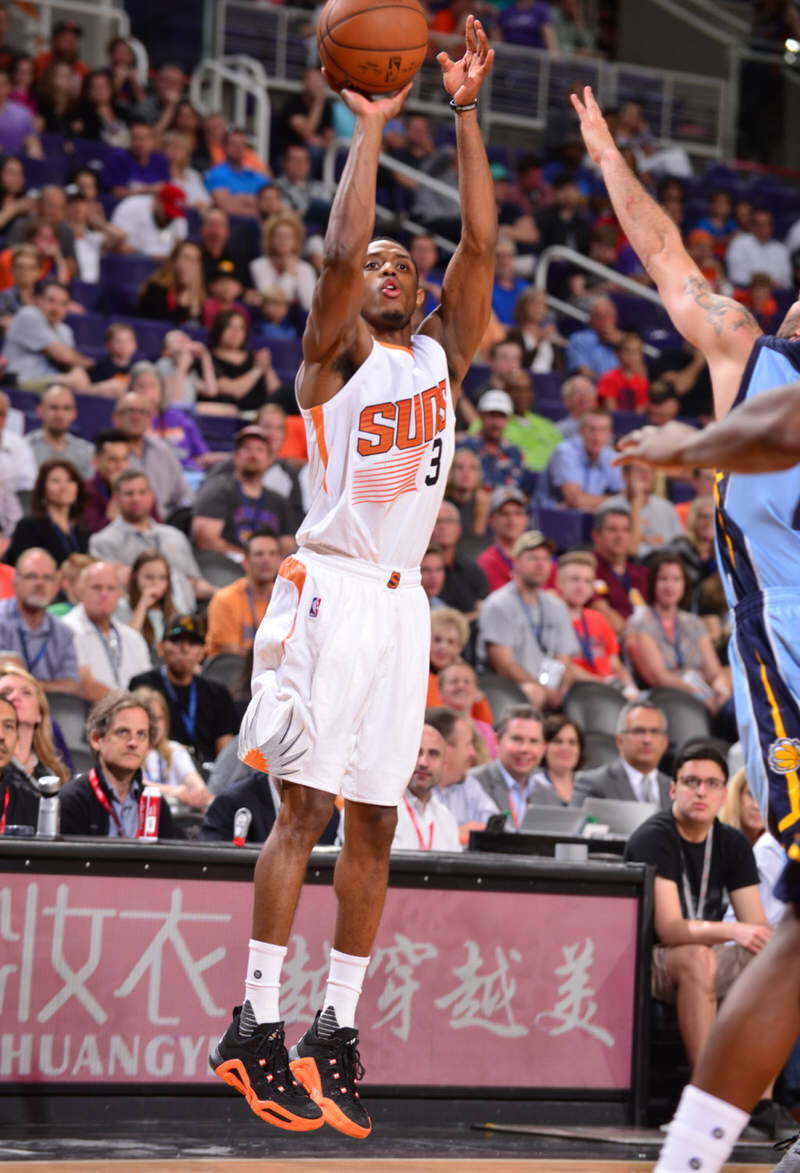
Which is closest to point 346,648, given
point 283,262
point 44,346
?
point 44,346

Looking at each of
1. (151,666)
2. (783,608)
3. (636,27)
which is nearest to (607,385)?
(151,666)

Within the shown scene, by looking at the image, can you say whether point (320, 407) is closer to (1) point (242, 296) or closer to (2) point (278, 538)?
(2) point (278, 538)

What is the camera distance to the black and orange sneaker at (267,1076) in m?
4.43

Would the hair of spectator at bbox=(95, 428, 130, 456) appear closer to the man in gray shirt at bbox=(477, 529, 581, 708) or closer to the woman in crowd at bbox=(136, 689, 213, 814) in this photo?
the woman in crowd at bbox=(136, 689, 213, 814)

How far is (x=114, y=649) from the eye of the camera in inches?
347

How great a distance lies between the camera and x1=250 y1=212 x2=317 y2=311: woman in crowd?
42.6 ft

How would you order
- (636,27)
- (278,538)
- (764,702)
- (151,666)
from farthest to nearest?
(636,27)
(278,538)
(151,666)
(764,702)

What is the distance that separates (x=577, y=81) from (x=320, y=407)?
15.7 m

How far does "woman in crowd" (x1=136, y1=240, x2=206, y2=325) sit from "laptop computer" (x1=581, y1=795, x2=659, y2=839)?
237 inches

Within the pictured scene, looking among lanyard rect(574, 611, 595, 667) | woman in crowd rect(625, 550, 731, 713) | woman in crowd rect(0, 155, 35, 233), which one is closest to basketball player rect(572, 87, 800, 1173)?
lanyard rect(574, 611, 595, 667)

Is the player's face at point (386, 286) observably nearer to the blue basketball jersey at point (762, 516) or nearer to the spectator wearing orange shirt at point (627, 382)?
the blue basketball jersey at point (762, 516)

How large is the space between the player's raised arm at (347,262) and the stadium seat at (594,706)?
556 centimetres

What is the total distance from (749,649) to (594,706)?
6.51m

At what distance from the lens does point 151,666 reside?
359 inches
